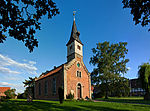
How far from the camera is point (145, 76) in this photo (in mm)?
24734

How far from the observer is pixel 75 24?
A: 33469 mm

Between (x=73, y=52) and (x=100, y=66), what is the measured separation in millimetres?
11385

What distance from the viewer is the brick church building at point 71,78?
23.7 m

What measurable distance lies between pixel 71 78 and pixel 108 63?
1399cm

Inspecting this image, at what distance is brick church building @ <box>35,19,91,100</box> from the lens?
23.7 meters

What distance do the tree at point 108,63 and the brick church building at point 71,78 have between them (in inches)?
216

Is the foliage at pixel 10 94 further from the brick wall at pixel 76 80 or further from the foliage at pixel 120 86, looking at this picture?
the foliage at pixel 120 86

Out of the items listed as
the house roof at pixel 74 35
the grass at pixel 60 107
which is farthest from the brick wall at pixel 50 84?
the grass at pixel 60 107

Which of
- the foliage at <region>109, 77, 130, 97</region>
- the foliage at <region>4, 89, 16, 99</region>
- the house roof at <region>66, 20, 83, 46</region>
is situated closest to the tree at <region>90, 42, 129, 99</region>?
the foliage at <region>109, 77, 130, 97</region>

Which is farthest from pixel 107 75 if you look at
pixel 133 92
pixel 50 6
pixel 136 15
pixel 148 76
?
pixel 133 92

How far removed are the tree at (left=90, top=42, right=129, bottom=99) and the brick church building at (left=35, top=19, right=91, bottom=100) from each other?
5475 mm

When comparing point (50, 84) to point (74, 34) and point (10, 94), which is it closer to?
point (74, 34)

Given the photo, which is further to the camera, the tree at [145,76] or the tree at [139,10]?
the tree at [145,76]

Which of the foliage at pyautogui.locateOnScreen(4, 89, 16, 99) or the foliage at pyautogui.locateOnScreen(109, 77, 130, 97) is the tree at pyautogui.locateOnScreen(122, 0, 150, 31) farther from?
the foliage at pyautogui.locateOnScreen(4, 89, 16, 99)
